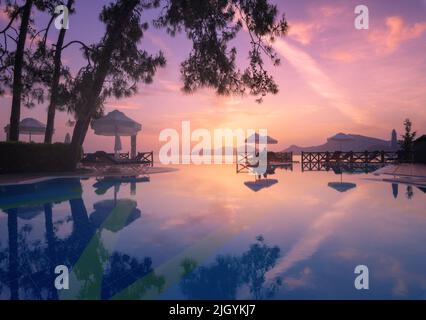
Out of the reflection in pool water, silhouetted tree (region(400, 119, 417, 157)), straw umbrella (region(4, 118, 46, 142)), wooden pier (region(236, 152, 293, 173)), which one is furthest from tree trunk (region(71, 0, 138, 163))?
silhouetted tree (region(400, 119, 417, 157))

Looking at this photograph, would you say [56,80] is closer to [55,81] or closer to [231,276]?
[55,81]

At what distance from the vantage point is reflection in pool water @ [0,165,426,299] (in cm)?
340

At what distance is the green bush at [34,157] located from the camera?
1495 centimetres

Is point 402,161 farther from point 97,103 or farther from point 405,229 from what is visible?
point 97,103

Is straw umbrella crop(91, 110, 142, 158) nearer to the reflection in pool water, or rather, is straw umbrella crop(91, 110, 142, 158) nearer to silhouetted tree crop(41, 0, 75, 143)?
silhouetted tree crop(41, 0, 75, 143)

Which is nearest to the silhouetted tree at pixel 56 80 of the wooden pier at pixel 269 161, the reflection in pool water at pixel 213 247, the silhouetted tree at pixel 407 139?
the reflection in pool water at pixel 213 247

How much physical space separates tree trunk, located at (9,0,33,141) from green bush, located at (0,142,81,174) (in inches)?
42.3

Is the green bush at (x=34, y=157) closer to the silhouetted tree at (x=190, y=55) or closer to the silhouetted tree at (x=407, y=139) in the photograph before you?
the silhouetted tree at (x=190, y=55)

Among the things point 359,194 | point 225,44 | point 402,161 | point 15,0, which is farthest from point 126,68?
point 402,161

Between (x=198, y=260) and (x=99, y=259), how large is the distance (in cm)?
143

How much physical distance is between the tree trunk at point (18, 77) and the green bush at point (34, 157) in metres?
1.07

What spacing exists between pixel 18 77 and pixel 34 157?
14.4 ft

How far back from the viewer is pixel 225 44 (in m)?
13.0

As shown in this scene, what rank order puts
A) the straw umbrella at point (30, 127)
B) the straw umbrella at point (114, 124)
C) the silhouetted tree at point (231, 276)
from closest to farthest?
1. the silhouetted tree at point (231, 276)
2. the straw umbrella at point (114, 124)
3. the straw umbrella at point (30, 127)
